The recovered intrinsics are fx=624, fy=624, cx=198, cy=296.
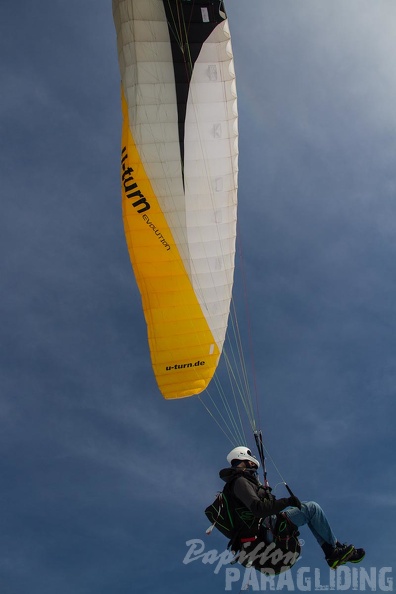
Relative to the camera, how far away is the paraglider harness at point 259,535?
1043 cm

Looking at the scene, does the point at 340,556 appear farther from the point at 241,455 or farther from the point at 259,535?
the point at 241,455

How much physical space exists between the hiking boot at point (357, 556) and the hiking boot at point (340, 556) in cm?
4

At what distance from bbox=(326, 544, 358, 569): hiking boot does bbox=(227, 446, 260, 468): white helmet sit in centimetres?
187

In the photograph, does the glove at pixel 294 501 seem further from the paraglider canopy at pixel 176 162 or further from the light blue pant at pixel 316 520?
the paraglider canopy at pixel 176 162

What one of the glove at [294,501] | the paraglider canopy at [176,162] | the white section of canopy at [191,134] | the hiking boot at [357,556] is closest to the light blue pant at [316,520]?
the hiking boot at [357,556]

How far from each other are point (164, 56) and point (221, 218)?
3.82 m

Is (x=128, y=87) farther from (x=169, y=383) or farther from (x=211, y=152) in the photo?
(x=169, y=383)

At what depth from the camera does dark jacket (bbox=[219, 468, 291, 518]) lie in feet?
30.6

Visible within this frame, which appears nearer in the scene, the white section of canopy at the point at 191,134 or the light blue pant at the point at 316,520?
the light blue pant at the point at 316,520

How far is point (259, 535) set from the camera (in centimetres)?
1053

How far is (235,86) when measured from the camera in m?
14.6

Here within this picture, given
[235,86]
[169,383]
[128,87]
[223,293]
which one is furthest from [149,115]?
[169,383]

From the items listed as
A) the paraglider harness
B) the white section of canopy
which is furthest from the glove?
the white section of canopy

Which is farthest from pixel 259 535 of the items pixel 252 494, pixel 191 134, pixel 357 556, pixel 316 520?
pixel 191 134
